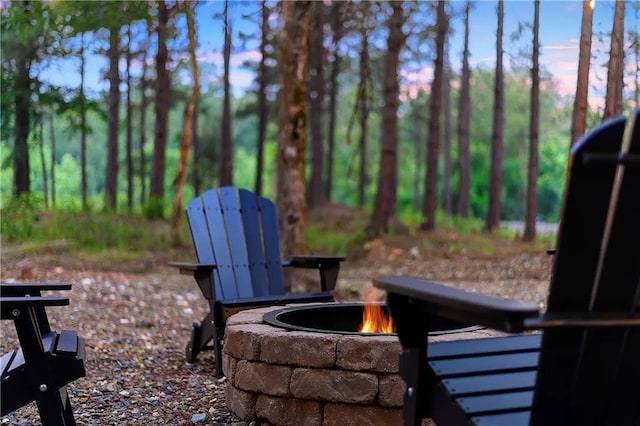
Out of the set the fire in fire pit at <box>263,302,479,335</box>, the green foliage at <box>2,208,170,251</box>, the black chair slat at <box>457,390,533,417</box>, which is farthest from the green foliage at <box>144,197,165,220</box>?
the black chair slat at <box>457,390,533,417</box>

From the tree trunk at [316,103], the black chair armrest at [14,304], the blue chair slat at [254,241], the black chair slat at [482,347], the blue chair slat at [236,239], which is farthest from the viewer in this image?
the tree trunk at [316,103]

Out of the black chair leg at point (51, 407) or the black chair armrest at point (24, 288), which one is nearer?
the black chair leg at point (51, 407)

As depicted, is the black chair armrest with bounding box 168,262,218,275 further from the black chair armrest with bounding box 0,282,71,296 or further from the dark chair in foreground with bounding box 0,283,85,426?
the dark chair in foreground with bounding box 0,283,85,426

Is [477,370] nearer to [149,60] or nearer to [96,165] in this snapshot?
[149,60]

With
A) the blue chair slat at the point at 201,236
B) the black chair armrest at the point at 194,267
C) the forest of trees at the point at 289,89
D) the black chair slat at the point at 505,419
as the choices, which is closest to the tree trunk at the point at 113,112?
the forest of trees at the point at 289,89

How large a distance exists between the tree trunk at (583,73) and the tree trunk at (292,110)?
6.93 feet

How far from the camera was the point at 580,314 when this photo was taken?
1.42 meters

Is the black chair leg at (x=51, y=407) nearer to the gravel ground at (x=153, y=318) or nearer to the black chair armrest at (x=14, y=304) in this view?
the black chair armrest at (x=14, y=304)

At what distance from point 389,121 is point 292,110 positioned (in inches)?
177

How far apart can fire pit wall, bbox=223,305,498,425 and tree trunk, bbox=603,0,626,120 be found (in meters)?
3.43

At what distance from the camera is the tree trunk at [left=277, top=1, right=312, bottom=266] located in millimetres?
6133

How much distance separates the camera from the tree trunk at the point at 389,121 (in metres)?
10.2

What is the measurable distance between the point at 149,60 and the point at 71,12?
40.0 feet

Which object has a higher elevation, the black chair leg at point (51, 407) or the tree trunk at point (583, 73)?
the tree trunk at point (583, 73)
